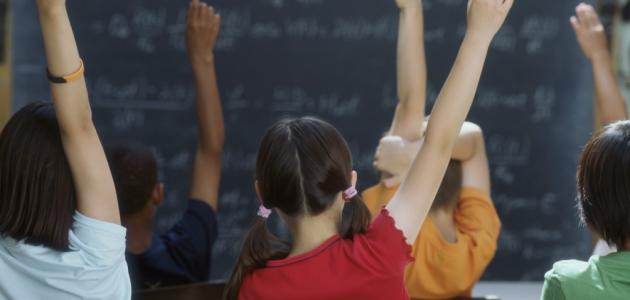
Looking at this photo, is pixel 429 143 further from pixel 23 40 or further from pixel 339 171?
pixel 23 40

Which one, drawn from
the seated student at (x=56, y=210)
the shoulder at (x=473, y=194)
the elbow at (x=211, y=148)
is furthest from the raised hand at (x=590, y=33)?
the seated student at (x=56, y=210)

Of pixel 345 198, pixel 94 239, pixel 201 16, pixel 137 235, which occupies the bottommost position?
pixel 137 235

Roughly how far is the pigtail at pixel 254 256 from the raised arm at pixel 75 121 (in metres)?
0.26

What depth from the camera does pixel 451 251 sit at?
2.74 meters

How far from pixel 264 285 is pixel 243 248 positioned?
123mm

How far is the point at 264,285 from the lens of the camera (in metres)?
1.99

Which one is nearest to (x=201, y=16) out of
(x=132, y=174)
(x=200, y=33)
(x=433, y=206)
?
(x=200, y=33)

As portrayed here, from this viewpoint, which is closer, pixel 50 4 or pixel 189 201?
pixel 50 4

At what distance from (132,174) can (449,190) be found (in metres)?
0.90

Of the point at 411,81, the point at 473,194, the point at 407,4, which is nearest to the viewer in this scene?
the point at 407,4

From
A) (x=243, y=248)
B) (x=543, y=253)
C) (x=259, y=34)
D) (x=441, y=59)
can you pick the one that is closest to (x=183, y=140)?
(x=259, y=34)

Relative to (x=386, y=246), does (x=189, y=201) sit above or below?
below

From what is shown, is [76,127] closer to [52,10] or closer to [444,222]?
[52,10]

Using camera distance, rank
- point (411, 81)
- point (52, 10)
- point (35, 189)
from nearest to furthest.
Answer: point (52, 10), point (35, 189), point (411, 81)
